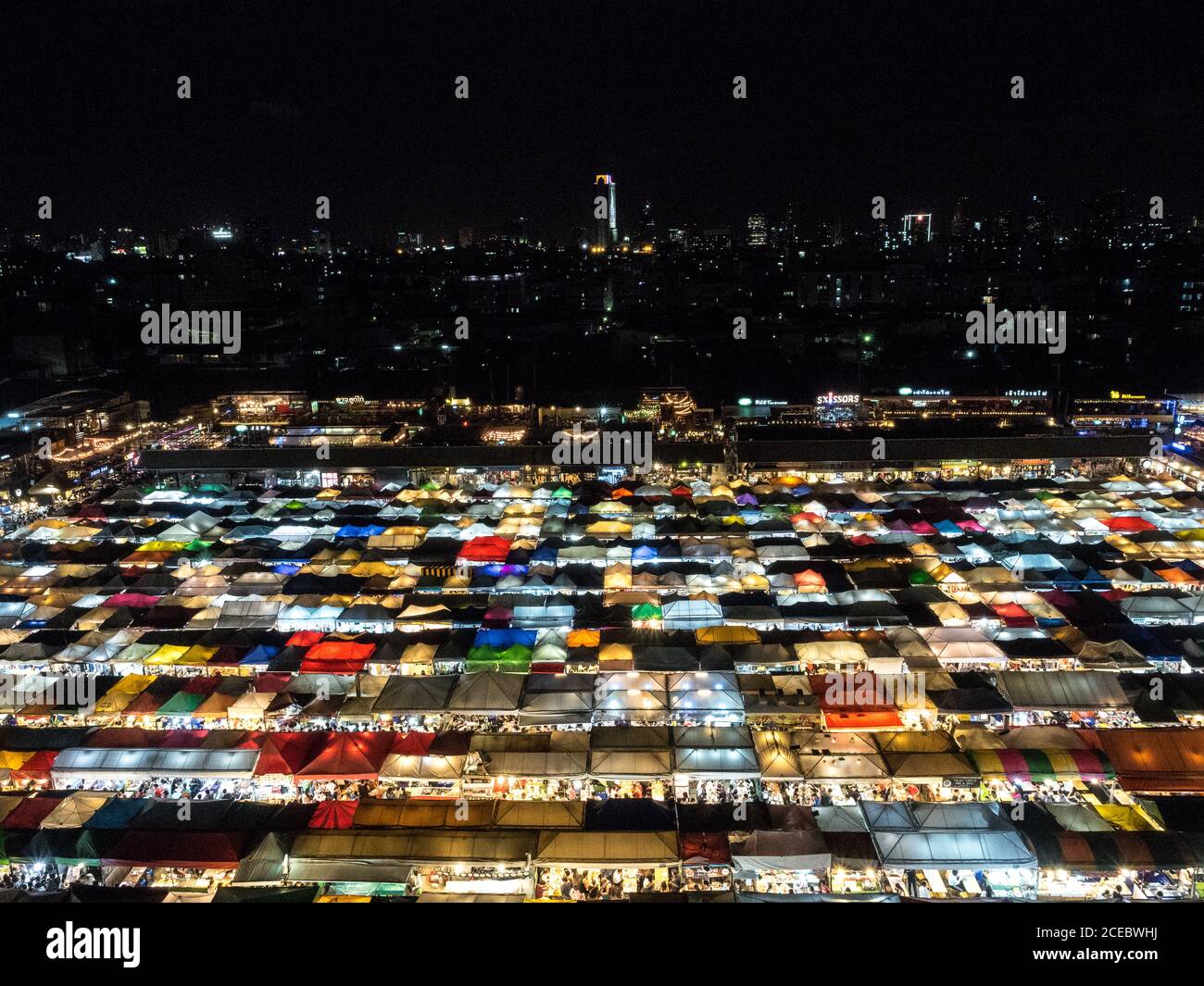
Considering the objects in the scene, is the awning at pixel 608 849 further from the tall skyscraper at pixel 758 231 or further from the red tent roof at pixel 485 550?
the tall skyscraper at pixel 758 231

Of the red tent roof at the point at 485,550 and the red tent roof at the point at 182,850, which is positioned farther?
the red tent roof at the point at 485,550

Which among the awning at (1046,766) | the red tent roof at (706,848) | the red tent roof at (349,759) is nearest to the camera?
the red tent roof at (706,848)

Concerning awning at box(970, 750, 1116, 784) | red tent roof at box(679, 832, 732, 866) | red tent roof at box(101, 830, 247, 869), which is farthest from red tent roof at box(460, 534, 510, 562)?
awning at box(970, 750, 1116, 784)

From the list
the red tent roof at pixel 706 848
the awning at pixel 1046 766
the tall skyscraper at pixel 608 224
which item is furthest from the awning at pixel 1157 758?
the tall skyscraper at pixel 608 224

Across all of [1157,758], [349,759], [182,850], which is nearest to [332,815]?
[349,759]

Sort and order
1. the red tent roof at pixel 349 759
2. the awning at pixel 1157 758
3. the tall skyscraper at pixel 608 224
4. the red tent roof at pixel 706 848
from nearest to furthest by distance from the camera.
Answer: the red tent roof at pixel 706 848 → the awning at pixel 1157 758 → the red tent roof at pixel 349 759 → the tall skyscraper at pixel 608 224

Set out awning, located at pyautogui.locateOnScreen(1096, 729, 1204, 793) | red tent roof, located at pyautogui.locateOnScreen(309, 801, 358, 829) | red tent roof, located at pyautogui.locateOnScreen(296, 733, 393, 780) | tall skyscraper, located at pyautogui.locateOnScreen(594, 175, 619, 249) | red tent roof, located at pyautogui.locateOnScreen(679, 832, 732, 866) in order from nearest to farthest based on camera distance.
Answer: red tent roof, located at pyautogui.locateOnScreen(679, 832, 732, 866) → red tent roof, located at pyautogui.locateOnScreen(309, 801, 358, 829) → awning, located at pyautogui.locateOnScreen(1096, 729, 1204, 793) → red tent roof, located at pyautogui.locateOnScreen(296, 733, 393, 780) → tall skyscraper, located at pyautogui.locateOnScreen(594, 175, 619, 249)

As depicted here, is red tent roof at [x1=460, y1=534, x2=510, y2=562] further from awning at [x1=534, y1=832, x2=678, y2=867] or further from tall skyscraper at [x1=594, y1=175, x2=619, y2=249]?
tall skyscraper at [x1=594, y1=175, x2=619, y2=249]

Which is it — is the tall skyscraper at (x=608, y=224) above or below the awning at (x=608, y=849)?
above

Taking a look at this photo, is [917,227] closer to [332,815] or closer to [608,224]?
[608,224]

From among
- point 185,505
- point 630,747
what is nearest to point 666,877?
point 630,747
